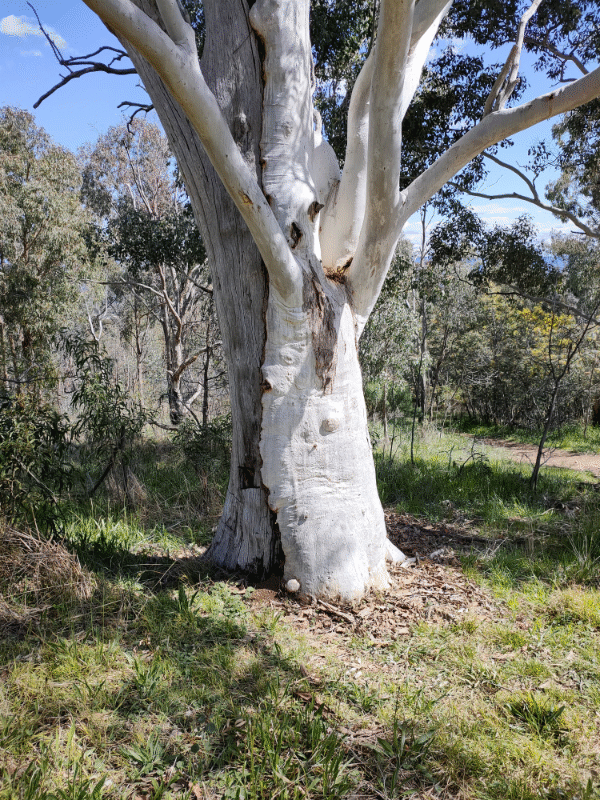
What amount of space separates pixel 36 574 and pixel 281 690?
4.53 feet

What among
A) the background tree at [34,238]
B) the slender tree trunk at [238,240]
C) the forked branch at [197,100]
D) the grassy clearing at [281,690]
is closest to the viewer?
the grassy clearing at [281,690]

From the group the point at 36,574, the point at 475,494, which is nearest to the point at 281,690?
the point at 36,574

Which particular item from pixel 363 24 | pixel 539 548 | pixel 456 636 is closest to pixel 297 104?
pixel 456 636

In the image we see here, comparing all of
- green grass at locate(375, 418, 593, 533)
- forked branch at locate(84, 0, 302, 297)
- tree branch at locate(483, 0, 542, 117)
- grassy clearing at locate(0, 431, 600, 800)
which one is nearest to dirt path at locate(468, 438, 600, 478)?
green grass at locate(375, 418, 593, 533)

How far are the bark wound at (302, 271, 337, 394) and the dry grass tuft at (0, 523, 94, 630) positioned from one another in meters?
1.61

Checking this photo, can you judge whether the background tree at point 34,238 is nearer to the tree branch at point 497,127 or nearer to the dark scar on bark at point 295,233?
the dark scar on bark at point 295,233

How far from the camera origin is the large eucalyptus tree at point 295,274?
2732 mm

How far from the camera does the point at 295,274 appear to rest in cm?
262

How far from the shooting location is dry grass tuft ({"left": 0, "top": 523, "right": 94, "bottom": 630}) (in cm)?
262

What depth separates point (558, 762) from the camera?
1.81m

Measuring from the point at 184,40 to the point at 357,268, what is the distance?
1340mm

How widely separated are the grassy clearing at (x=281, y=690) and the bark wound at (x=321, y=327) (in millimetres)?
1261

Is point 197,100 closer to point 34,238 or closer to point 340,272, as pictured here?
point 340,272

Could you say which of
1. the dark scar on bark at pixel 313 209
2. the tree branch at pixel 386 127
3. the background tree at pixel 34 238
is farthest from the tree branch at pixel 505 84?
the background tree at pixel 34 238
